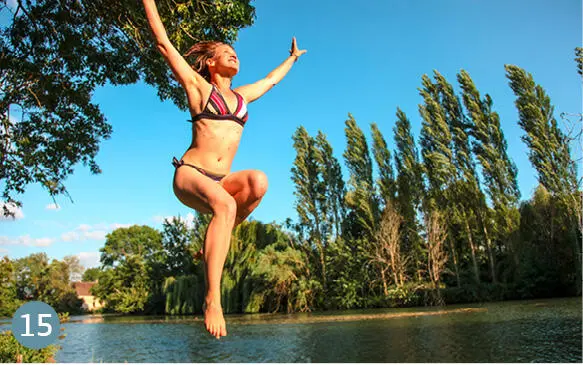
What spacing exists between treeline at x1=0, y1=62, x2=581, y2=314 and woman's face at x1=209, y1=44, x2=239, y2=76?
1061 inches

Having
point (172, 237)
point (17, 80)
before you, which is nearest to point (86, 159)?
point (17, 80)

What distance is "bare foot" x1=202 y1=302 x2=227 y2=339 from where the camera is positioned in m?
1.92

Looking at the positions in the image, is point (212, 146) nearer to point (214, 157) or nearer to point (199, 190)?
point (214, 157)

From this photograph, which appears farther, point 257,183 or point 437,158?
point 437,158

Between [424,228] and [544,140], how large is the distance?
8827 mm

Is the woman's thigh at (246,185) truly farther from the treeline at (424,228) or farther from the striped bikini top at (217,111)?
the treeline at (424,228)

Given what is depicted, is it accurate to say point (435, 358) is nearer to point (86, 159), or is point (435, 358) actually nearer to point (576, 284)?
point (86, 159)

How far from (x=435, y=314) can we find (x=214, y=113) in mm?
21636

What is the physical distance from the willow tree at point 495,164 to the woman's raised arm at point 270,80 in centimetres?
2757

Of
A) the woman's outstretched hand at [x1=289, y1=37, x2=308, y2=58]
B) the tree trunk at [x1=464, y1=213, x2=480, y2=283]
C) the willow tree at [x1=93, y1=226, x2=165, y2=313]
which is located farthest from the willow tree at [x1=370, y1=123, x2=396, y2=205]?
the woman's outstretched hand at [x1=289, y1=37, x2=308, y2=58]

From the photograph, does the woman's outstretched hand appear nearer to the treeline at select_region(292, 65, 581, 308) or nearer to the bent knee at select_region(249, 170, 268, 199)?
the bent knee at select_region(249, 170, 268, 199)

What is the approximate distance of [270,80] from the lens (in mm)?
2889

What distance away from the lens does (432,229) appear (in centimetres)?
2927

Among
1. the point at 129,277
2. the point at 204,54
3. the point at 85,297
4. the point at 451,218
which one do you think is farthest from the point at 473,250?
the point at 85,297
